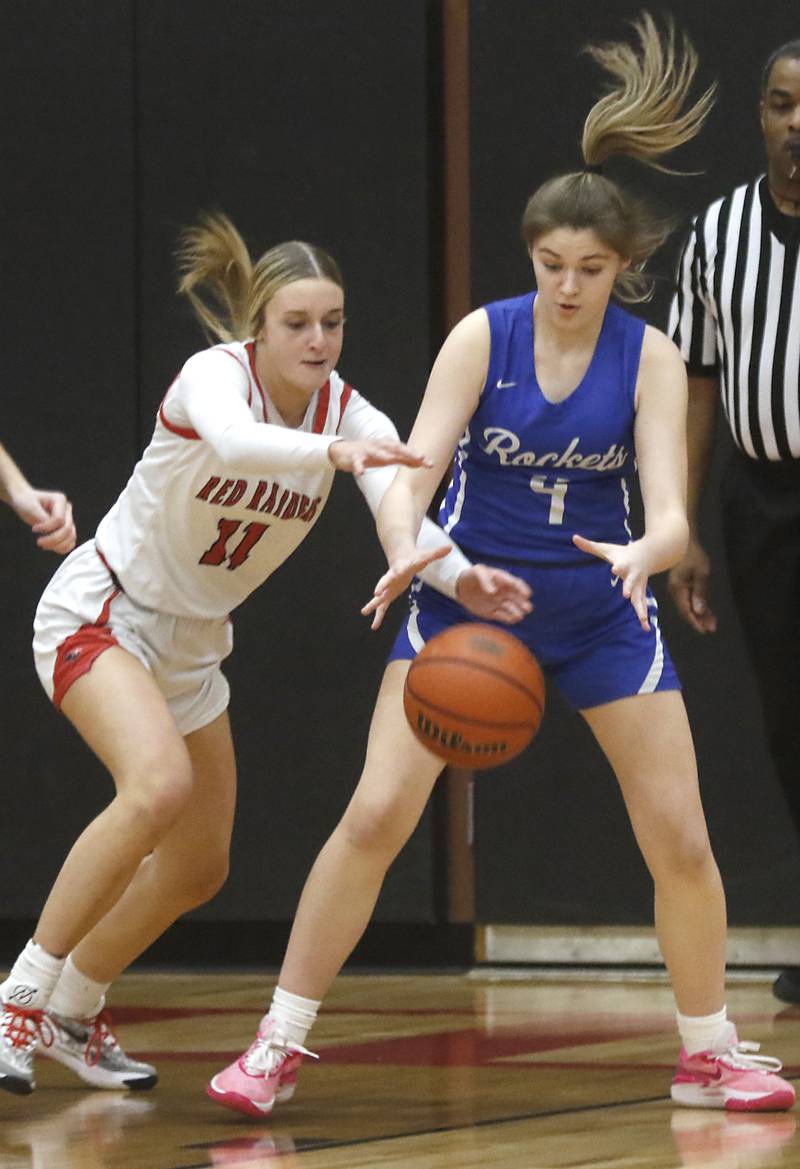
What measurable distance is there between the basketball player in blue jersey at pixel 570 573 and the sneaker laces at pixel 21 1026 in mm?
362

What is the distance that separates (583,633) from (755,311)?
142cm

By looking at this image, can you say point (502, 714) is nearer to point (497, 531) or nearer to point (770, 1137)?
point (497, 531)

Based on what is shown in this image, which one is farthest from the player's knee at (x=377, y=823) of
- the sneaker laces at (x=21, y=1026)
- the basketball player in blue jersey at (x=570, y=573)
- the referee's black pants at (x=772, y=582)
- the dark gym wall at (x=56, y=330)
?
the dark gym wall at (x=56, y=330)

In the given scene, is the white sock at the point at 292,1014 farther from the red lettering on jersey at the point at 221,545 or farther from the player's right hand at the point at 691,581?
the player's right hand at the point at 691,581

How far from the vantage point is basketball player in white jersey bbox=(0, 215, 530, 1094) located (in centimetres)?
404

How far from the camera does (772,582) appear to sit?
5.27 metres

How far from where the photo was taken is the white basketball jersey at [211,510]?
422cm

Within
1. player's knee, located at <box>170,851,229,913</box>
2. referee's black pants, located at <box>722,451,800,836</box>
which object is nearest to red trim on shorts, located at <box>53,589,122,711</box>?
player's knee, located at <box>170,851,229,913</box>

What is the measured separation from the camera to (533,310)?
412 centimetres

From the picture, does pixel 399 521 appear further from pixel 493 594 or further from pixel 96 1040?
pixel 96 1040

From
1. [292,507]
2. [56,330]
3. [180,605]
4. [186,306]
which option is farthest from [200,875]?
[56,330]

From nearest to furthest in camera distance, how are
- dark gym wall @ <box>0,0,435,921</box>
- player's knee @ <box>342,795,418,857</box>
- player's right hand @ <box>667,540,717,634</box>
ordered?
player's knee @ <box>342,795,418,857</box>, player's right hand @ <box>667,540,717,634</box>, dark gym wall @ <box>0,0,435,921</box>

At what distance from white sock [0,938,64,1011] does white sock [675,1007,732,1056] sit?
3.97 feet

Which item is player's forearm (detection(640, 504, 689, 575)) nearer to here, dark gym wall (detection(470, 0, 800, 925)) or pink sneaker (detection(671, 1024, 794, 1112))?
pink sneaker (detection(671, 1024, 794, 1112))
